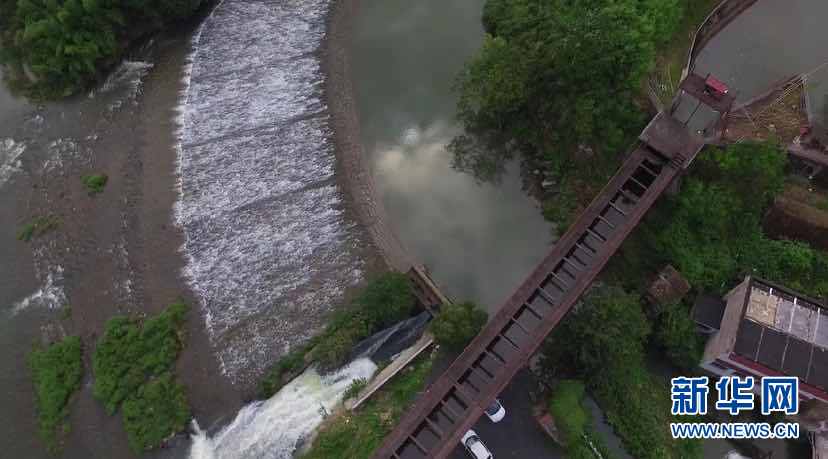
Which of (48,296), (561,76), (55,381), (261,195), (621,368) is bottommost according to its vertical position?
(55,381)

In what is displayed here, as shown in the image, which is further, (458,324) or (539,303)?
(458,324)

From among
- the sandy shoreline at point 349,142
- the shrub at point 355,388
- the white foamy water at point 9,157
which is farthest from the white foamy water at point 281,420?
the white foamy water at point 9,157

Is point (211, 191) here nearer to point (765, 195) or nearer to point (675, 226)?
point (675, 226)

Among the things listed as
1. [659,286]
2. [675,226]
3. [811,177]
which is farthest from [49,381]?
[811,177]

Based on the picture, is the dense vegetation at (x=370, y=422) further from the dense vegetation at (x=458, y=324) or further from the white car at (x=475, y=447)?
the white car at (x=475, y=447)

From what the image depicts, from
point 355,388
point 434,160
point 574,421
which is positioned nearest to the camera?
point 574,421

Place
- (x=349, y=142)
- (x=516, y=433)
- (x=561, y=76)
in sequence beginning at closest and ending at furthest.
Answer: (x=516, y=433), (x=561, y=76), (x=349, y=142)

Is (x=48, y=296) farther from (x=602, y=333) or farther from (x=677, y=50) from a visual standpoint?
(x=677, y=50)

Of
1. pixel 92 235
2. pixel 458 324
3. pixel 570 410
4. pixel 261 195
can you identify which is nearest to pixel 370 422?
pixel 458 324
